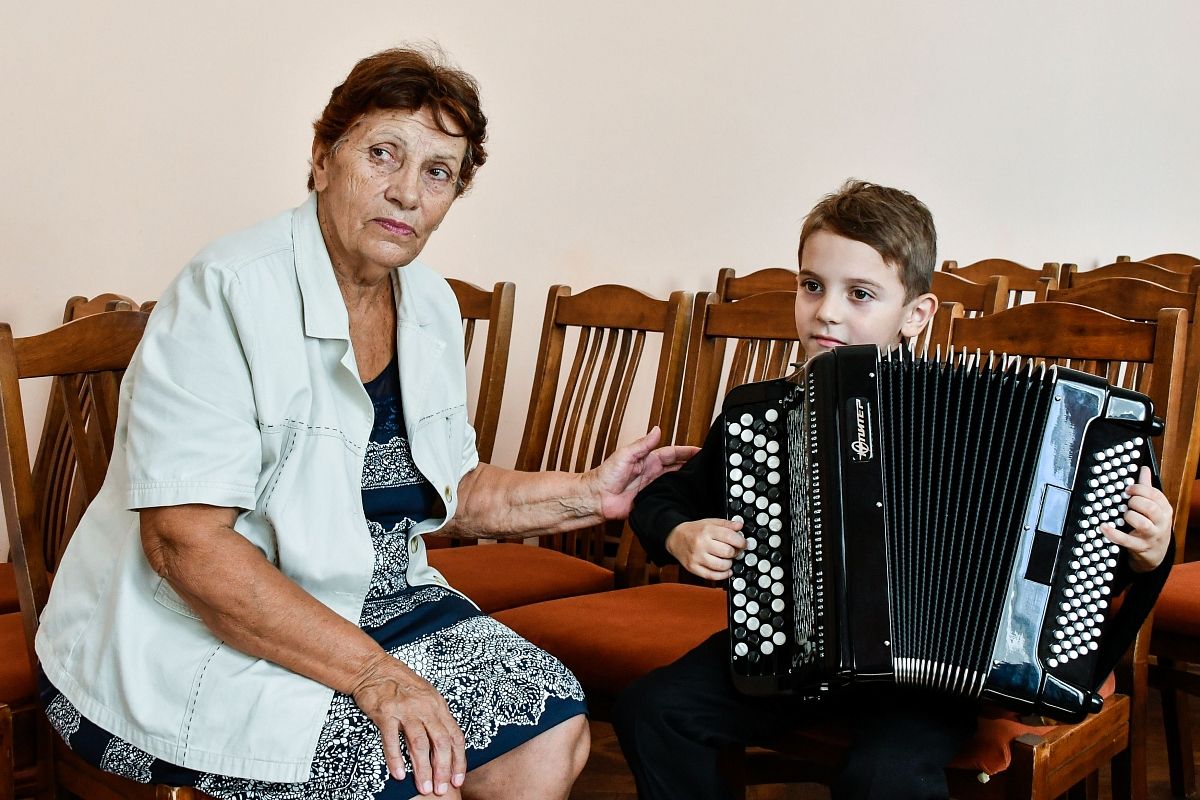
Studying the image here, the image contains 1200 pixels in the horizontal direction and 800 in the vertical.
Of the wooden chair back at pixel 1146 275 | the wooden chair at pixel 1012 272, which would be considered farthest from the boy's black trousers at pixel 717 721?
the wooden chair at pixel 1012 272

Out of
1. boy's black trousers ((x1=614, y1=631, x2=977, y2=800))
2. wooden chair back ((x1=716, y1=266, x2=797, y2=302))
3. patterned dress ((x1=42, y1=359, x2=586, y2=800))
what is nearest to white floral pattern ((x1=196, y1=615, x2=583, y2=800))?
patterned dress ((x1=42, y1=359, x2=586, y2=800))

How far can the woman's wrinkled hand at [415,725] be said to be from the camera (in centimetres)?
127

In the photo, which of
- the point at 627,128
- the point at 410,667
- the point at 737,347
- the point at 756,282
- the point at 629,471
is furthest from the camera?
the point at 627,128

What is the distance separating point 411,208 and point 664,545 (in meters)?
0.57

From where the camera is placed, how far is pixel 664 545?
1604 millimetres

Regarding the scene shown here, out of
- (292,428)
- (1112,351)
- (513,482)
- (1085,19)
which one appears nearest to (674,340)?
(513,482)

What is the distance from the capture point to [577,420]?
8.11ft

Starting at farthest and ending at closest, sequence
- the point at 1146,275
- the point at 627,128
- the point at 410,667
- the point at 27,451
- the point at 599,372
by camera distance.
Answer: the point at 627,128
the point at 1146,275
the point at 599,372
the point at 27,451
the point at 410,667

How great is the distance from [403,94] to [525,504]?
25.0 inches

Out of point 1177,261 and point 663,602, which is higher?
point 1177,261

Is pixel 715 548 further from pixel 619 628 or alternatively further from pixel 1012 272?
pixel 1012 272

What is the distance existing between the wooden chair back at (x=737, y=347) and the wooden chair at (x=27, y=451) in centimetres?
103

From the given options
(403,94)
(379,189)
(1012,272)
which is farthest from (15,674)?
(1012,272)

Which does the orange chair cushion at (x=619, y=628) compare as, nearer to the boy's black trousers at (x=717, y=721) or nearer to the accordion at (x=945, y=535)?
Answer: the boy's black trousers at (x=717, y=721)
